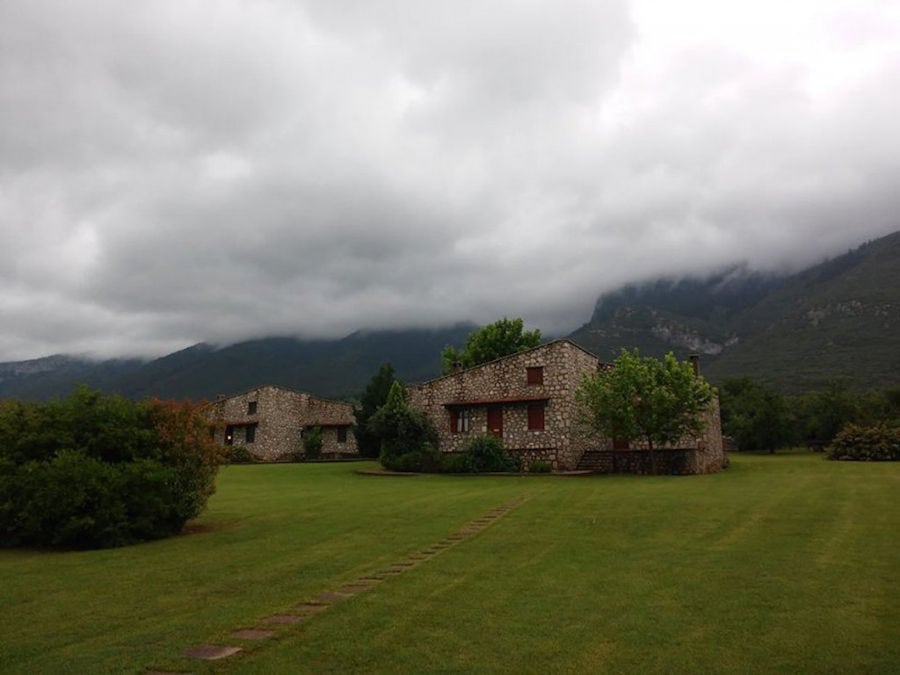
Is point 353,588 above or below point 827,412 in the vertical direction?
below

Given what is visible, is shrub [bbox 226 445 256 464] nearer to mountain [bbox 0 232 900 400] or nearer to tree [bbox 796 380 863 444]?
mountain [bbox 0 232 900 400]

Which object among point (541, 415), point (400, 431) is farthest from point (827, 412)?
point (400, 431)

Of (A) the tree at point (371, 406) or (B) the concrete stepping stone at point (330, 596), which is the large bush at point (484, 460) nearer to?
(A) the tree at point (371, 406)

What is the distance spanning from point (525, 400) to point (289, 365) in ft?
494

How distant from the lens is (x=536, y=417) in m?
31.8

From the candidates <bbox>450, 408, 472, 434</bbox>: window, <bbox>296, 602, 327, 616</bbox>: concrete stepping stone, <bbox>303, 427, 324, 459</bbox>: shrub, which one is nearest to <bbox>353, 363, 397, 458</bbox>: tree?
<bbox>303, 427, 324, 459</bbox>: shrub

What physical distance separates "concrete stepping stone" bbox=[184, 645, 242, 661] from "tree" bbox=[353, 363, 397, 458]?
124ft

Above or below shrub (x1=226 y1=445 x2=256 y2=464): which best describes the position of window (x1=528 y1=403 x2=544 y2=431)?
above

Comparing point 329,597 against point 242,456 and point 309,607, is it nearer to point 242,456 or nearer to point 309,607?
point 309,607

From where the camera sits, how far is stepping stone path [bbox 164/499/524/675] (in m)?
6.06

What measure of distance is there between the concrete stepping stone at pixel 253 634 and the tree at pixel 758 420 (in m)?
53.8

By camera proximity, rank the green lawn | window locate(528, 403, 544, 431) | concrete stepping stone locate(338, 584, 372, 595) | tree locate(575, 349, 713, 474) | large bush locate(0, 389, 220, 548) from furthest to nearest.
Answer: window locate(528, 403, 544, 431), tree locate(575, 349, 713, 474), large bush locate(0, 389, 220, 548), concrete stepping stone locate(338, 584, 372, 595), the green lawn

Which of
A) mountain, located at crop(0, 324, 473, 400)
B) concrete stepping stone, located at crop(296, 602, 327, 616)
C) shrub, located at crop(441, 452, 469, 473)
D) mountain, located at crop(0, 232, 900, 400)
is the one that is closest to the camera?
concrete stepping stone, located at crop(296, 602, 327, 616)

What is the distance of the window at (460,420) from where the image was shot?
3388 centimetres
